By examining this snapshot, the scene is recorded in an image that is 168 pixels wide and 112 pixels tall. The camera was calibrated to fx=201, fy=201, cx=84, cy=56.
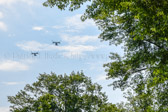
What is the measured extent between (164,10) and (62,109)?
113 ft

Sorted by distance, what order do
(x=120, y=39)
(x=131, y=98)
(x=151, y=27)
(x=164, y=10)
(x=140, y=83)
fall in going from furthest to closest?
(x=131, y=98), (x=120, y=39), (x=140, y=83), (x=151, y=27), (x=164, y=10)

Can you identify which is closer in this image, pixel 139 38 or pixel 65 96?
pixel 139 38

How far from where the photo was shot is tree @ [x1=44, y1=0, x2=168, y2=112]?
7.70m

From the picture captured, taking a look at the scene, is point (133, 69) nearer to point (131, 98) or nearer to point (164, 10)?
point (164, 10)

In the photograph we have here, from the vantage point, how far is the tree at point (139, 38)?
7703 mm

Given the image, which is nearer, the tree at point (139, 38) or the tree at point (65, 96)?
the tree at point (139, 38)

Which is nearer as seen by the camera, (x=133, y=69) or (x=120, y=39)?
(x=133, y=69)

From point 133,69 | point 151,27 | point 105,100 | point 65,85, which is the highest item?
point 65,85

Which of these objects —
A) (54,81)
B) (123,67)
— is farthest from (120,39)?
(54,81)

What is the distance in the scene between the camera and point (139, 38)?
38.1 ft

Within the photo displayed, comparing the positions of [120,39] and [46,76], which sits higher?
[46,76]

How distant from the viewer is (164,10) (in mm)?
7520

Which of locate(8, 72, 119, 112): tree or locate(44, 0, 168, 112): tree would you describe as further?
locate(8, 72, 119, 112): tree

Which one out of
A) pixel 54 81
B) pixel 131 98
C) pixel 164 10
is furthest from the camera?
pixel 54 81
